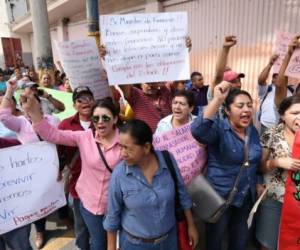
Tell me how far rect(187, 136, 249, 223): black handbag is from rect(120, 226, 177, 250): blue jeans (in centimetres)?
31

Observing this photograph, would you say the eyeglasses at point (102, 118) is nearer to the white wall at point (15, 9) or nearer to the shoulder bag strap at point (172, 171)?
the shoulder bag strap at point (172, 171)

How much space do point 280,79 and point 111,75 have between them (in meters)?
1.55

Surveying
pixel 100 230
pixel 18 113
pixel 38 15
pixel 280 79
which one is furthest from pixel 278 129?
pixel 38 15

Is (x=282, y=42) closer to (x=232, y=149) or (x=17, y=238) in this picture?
(x=232, y=149)

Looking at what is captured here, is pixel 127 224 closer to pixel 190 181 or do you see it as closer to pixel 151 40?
pixel 190 181

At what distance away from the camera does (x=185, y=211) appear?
211 cm

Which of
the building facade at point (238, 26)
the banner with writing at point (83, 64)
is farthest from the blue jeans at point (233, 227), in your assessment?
the building facade at point (238, 26)

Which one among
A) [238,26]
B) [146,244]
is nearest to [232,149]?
[146,244]

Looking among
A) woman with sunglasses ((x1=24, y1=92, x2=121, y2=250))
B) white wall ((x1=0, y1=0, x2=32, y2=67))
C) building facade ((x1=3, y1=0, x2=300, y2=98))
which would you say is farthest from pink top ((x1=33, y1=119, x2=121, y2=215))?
white wall ((x1=0, y1=0, x2=32, y2=67))

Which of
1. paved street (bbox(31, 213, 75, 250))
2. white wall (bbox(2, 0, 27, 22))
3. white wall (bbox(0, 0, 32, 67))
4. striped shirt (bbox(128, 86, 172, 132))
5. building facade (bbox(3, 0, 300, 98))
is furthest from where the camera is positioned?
white wall (bbox(2, 0, 27, 22))

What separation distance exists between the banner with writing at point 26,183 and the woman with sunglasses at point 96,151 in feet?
0.50

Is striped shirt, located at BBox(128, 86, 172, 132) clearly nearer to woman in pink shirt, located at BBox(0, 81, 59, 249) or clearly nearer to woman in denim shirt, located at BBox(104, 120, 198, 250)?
woman in pink shirt, located at BBox(0, 81, 59, 249)

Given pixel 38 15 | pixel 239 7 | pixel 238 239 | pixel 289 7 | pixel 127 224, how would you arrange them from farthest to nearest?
pixel 38 15 → pixel 239 7 → pixel 289 7 → pixel 238 239 → pixel 127 224

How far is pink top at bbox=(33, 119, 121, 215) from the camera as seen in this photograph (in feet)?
7.46
